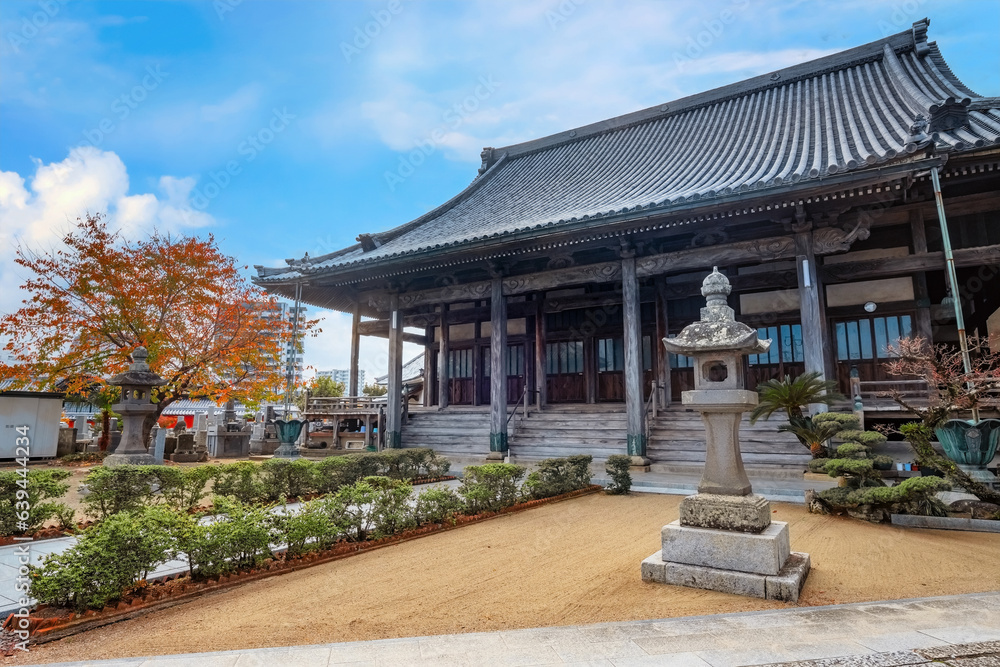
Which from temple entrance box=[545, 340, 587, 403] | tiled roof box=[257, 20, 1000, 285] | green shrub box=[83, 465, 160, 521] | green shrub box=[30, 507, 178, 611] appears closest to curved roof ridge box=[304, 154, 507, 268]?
tiled roof box=[257, 20, 1000, 285]

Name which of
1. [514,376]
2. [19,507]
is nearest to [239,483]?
[19,507]

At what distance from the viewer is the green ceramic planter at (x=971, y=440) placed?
761 centimetres

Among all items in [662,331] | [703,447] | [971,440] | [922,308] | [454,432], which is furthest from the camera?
[454,432]

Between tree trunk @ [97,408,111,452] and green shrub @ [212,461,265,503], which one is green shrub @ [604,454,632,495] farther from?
tree trunk @ [97,408,111,452]

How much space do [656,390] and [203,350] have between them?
13318 millimetres

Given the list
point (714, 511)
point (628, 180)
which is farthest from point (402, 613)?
point (628, 180)

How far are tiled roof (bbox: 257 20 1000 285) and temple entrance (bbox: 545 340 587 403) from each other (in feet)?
14.6

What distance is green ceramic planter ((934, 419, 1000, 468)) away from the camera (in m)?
7.61

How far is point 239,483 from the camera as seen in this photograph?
347 inches

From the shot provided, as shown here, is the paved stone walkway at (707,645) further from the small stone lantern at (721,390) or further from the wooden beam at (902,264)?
the wooden beam at (902,264)

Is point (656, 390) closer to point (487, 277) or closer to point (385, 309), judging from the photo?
point (487, 277)

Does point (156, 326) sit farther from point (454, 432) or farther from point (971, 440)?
point (971, 440)

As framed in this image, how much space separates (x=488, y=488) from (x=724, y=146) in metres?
12.8

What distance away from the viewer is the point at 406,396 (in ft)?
57.9
